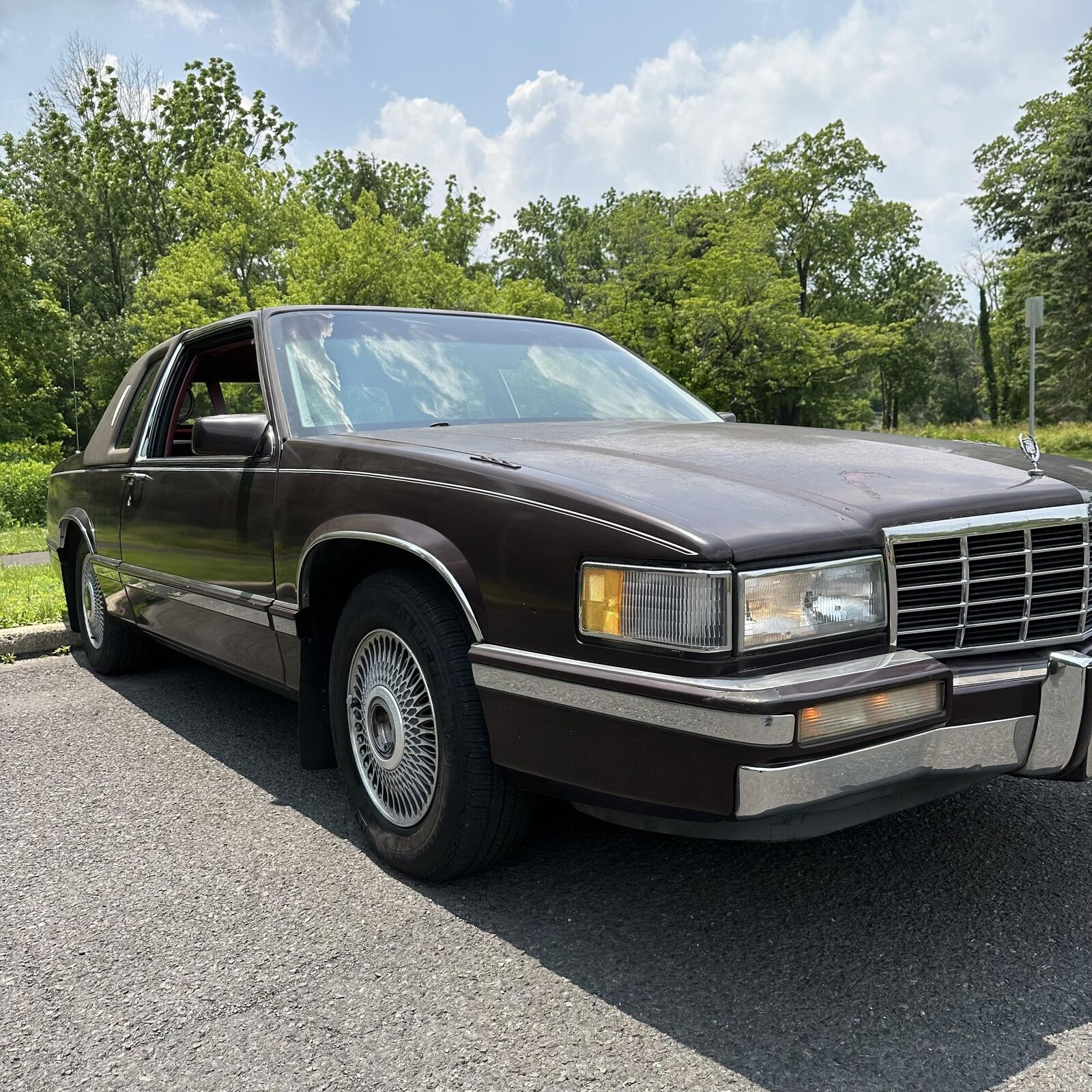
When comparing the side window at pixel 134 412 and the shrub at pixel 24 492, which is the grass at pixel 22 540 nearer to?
the shrub at pixel 24 492

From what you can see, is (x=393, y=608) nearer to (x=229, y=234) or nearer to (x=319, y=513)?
(x=319, y=513)

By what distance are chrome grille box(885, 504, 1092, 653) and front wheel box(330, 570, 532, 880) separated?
107cm

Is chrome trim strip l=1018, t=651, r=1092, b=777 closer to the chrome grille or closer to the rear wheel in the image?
the chrome grille

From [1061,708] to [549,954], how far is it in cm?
133

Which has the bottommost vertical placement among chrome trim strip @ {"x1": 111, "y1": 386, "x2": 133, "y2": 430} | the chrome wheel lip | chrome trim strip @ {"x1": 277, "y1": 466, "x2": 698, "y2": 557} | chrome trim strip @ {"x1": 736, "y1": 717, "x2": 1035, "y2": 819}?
the chrome wheel lip

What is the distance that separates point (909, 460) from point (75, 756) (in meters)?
3.36

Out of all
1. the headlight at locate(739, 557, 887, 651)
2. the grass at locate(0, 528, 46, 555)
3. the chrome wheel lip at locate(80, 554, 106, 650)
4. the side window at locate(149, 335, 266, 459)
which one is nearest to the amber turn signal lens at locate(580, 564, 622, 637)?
the headlight at locate(739, 557, 887, 651)

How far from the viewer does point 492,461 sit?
98.0 inches

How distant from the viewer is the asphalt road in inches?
76.5

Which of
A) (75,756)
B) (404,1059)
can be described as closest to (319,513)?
(404,1059)

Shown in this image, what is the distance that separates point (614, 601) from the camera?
209cm

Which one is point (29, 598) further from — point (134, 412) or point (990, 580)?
point (990, 580)

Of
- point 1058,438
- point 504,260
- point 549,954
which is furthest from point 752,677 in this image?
point 504,260

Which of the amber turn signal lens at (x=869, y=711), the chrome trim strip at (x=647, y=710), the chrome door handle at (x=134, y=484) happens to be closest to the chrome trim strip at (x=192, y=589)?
the chrome door handle at (x=134, y=484)
